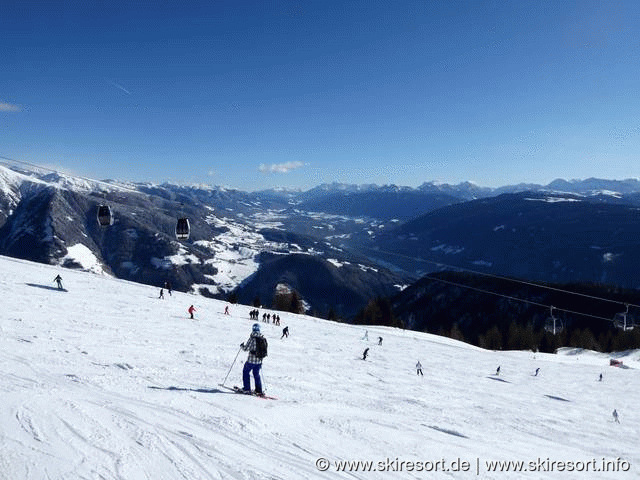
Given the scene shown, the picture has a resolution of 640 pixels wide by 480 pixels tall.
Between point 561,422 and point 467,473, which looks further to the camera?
point 561,422

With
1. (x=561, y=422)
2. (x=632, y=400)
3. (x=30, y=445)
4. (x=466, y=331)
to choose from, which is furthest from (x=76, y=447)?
(x=466, y=331)

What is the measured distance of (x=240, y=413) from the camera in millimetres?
11609

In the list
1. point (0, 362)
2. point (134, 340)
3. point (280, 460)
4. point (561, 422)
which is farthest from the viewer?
point (134, 340)

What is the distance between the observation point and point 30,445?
8148 mm

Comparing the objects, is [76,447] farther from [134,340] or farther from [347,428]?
[134,340]

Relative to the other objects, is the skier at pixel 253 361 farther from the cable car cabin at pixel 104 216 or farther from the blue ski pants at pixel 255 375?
the cable car cabin at pixel 104 216

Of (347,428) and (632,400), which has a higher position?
(347,428)

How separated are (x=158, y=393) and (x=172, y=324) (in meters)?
19.9

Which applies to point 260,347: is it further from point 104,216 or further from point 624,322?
point 624,322

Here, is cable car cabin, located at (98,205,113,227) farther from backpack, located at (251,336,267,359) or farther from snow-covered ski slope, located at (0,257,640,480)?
backpack, located at (251,336,267,359)

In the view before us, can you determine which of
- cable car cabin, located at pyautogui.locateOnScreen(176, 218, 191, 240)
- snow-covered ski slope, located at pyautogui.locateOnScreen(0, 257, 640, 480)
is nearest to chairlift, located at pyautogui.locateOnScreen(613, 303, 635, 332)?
snow-covered ski slope, located at pyautogui.locateOnScreen(0, 257, 640, 480)

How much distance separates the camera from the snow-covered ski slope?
8555 millimetres

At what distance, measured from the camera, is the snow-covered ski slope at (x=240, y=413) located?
8.55 meters

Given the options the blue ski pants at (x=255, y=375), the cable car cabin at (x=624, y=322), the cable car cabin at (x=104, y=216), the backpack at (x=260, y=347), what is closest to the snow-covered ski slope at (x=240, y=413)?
the blue ski pants at (x=255, y=375)
